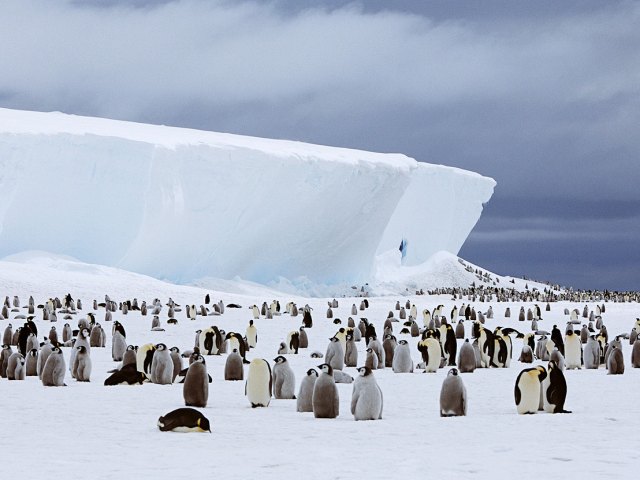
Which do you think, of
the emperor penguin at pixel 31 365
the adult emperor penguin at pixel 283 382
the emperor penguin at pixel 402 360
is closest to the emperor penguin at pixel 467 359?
the emperor penguin at pixel 402 360

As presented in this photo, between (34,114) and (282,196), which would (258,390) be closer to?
(282,196)

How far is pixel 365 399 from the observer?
7488 millimetres

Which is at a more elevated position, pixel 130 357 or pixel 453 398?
pixel 130 357

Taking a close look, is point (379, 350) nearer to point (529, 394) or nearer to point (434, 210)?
point (529, 394)

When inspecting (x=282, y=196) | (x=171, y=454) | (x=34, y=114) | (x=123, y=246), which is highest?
(x=34, y=114)

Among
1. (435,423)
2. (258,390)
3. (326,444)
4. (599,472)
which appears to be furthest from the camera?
(258,390)

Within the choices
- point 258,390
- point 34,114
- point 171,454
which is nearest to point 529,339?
point 258,390

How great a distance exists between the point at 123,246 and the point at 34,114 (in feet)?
25.6

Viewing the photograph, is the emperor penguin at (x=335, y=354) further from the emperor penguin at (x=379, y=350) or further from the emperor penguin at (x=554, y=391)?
the emperor penguin at (x=554, y=391)

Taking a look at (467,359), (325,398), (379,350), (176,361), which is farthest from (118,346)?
(325,398)

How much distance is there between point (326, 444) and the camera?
6.18m

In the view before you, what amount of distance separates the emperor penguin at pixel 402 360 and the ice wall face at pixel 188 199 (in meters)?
23.1

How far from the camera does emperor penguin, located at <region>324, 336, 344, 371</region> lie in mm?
11625

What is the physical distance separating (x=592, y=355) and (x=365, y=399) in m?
6.07
